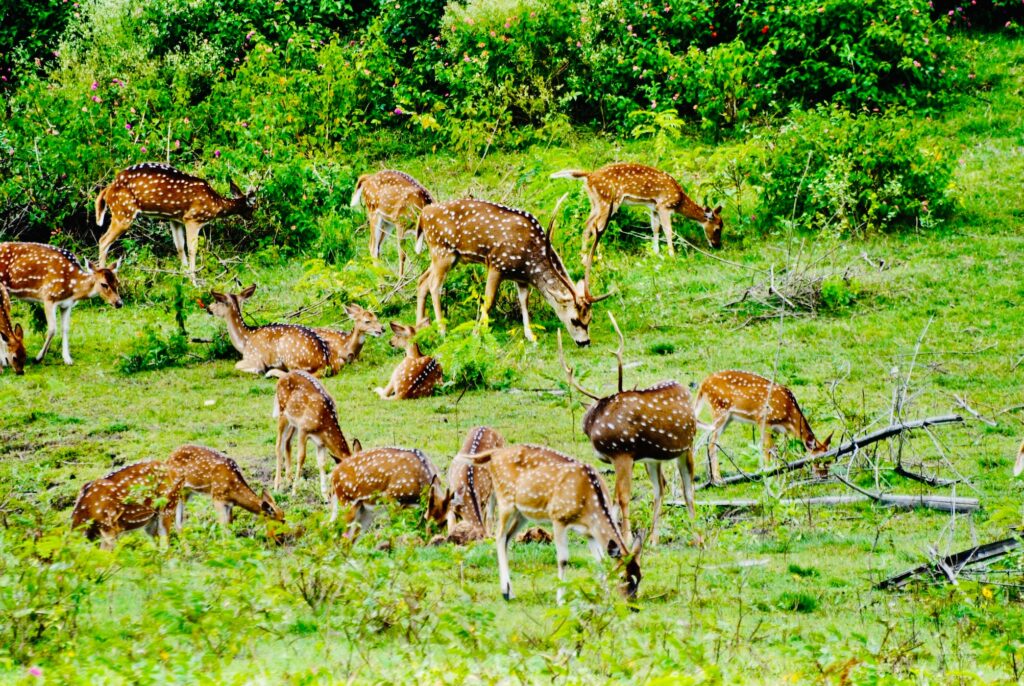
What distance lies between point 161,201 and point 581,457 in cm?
727

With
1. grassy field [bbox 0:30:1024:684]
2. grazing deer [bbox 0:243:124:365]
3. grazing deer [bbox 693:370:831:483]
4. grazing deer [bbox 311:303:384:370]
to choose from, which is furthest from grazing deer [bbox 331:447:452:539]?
grazing deer [bbox 0:243:124:365]

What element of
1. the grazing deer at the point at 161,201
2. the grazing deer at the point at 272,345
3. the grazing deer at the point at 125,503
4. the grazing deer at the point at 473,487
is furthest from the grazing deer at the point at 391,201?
the grazing deer at the point at 125,503

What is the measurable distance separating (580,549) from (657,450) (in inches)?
36.7

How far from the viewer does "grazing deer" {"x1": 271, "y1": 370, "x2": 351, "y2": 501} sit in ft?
36.4

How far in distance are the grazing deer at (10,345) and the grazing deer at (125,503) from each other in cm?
523

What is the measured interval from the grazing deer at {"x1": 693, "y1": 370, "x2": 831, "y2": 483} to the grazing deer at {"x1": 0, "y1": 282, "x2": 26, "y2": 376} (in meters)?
7.20

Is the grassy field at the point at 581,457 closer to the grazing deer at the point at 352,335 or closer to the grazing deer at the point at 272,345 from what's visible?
the grazing deer at the point at 352,335

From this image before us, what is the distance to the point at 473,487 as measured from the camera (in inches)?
400

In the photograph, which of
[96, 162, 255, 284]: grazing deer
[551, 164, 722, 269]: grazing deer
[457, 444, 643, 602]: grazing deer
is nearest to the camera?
[457, 444, 643, 602]: grazing deer

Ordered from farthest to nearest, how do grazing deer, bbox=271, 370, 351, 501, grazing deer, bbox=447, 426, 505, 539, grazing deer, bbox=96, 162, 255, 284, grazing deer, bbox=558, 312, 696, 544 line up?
grazing deer, bbox=96, 162, 255, 284 < grazing deer, bbox=271, 370, 351, 501 < grazing deer, bbox=447, 426, 505, 539 < grazing deer, bbox=558, 312, 696, 544

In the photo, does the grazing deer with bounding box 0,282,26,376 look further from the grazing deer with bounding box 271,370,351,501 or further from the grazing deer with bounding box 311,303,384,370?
the grazing deer with bounding box 271,370,351,501

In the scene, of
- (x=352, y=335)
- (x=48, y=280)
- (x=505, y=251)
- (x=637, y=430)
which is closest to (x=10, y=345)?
(x=48, y=280)

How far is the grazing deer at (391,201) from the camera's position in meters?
16.4

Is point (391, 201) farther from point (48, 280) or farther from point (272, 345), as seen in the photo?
point (48, 280)
